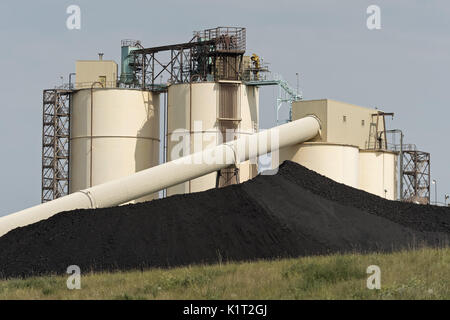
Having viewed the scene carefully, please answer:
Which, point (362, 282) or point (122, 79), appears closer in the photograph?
point (362, 282)

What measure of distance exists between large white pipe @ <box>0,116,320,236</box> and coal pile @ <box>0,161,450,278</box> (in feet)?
10.7

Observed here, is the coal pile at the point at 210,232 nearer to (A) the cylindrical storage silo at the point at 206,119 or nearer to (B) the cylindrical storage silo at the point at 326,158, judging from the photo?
(B) the cylindrical storage silo at the point at 326,158

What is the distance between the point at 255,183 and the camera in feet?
98.8

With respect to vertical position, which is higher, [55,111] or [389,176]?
[55,111]

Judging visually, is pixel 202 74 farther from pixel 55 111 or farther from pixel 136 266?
pixel 136 266

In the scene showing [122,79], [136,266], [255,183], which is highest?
[122,79]

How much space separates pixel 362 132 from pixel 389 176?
3.53 metres

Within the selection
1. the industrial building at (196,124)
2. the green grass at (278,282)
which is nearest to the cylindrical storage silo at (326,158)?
the industrial building at (196,124)

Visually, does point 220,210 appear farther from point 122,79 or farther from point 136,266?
point 122,79

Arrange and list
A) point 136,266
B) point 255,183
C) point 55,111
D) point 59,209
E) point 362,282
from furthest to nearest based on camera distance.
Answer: point 55,111
point 59,209
point 255,183
point 136,266
point 362,282

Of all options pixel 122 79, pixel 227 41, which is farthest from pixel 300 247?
pixel 122 79

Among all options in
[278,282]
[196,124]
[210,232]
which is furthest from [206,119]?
[278,282]

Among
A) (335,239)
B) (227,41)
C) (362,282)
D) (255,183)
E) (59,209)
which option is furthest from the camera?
(227,41)

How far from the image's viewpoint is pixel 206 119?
43.2 m
